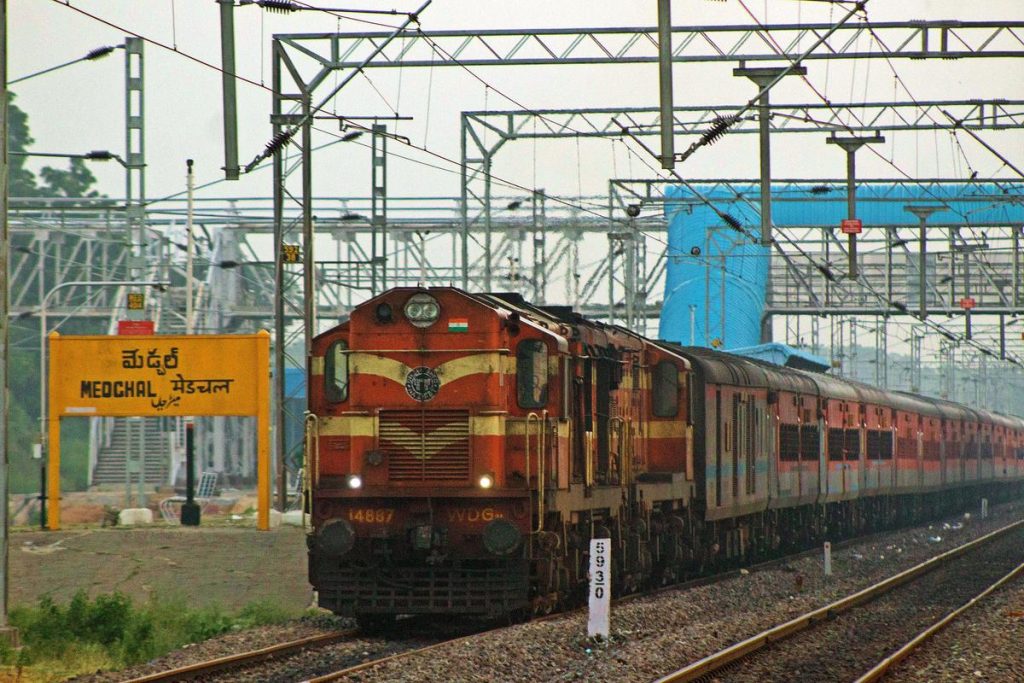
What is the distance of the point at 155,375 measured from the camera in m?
26.2

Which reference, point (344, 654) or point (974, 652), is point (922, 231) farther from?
point (344, 654)

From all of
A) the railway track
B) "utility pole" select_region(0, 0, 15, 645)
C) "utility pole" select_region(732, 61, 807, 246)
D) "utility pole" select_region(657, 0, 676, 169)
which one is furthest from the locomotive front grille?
"utility pole" select_region(732, 61, 807, 246)

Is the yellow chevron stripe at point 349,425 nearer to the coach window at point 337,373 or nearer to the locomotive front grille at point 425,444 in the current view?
the locomotive front grille at point 425,444

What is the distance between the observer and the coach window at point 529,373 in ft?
54.4

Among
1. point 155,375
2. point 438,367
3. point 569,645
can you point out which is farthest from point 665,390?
point 155,375

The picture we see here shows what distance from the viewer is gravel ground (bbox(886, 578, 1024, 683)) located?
45.4 feet

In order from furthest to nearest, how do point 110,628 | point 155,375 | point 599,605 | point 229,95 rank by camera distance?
point 155,375
point 229,95
point 110,628
point 599,605

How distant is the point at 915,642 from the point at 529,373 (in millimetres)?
4834

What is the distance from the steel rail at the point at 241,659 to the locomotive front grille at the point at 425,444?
5.85 ft

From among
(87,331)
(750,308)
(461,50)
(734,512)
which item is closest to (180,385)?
(461,50)

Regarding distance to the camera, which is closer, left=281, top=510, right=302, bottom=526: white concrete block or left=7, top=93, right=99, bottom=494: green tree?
left=281, top=510, right=302, bottom=526: white concrete block

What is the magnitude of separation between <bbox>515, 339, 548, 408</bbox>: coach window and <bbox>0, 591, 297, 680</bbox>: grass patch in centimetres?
447

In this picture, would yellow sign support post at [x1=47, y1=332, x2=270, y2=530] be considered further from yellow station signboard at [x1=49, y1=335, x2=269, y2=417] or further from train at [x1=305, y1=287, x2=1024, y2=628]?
train at [x1=305, y1=287, x2=1024, y2=628]

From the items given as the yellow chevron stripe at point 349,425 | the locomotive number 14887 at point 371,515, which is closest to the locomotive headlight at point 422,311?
the yellow chevron stripe at point 349,425
